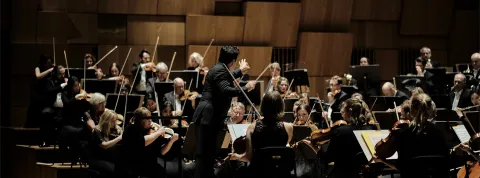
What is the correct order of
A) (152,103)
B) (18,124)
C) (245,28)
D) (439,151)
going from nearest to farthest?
(439,151) → (152,103) → (18,124) → (245,28)

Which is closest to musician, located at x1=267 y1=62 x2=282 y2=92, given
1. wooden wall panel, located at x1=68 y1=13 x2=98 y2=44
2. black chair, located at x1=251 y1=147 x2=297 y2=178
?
wooden wall panel, located at x1=68 y1=13 x2=98 y2=44

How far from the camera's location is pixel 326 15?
9.92 metres

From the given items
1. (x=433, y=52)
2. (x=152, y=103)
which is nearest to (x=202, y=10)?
(x=152, y=103)

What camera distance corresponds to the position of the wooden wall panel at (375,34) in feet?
33.7

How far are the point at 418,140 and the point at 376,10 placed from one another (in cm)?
613

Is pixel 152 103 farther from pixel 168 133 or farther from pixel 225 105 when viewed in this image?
pixel 225 105

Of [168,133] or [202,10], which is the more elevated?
[202,10]

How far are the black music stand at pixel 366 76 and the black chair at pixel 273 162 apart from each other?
4.10 metres

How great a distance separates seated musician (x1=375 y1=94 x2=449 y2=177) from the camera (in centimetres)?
432

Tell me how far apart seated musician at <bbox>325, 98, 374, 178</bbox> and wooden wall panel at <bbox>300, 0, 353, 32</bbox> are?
4.96 meters

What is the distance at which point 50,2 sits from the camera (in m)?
8.83

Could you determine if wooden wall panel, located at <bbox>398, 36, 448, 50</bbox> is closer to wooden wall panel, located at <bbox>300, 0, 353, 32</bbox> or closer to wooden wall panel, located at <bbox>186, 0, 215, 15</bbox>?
wooden wall panel, located at <bbox>300, 0, 353, 32</bbox>

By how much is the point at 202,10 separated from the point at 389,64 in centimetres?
287

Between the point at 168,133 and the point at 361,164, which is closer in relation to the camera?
the point at 361,164
